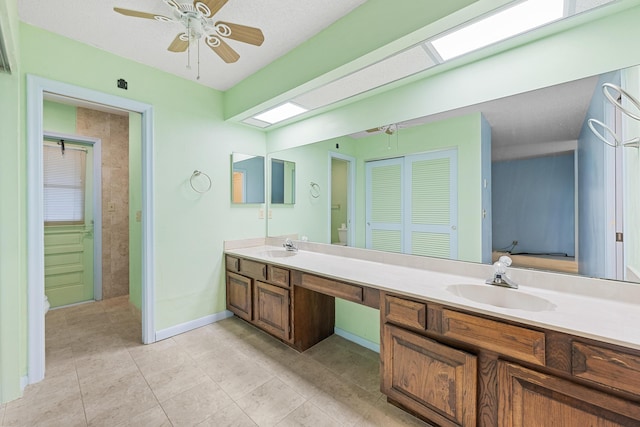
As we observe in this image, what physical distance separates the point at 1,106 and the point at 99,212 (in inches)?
86.5

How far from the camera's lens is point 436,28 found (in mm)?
1417

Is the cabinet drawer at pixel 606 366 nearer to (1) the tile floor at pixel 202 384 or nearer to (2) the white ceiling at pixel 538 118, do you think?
(1) the tile floor at pixel 202 384

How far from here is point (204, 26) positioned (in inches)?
63.9

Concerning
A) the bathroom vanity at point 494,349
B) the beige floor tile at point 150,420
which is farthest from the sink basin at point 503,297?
the beige floor tile at point 150,420

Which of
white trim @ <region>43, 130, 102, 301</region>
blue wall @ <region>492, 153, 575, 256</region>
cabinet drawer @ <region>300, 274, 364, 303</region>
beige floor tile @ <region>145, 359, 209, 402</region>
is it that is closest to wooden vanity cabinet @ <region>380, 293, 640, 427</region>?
cabinet drawer @ <region>300, 274, 364, 303</region>

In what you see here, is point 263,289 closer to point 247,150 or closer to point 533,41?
point 247,150

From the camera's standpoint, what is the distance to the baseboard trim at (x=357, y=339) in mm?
2336

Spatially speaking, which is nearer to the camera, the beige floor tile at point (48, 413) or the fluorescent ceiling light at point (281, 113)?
the beige floor tile at point (48, 413)

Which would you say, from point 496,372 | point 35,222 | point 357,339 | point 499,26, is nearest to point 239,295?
point 357,339

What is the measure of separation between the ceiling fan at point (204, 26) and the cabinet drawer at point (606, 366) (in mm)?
2103

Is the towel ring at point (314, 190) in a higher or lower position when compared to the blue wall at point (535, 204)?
higher

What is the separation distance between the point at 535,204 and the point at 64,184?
488cm

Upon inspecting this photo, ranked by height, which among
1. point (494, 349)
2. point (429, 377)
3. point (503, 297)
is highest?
point (503, 297)

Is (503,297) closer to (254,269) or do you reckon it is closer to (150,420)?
(254,269)
